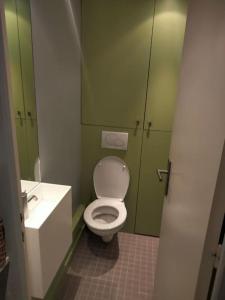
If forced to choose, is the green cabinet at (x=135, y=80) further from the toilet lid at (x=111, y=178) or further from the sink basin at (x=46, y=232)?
the sink basin at (x=46, y=232)

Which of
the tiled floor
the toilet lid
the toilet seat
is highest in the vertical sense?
the toilet lid

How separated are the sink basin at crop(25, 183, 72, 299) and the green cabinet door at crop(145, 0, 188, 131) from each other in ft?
3.75

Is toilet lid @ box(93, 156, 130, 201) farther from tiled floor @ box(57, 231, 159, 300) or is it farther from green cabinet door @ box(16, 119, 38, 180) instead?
green cabinet door @ box(16, 119, 38, 180)

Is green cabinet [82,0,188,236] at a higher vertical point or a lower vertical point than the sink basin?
higher

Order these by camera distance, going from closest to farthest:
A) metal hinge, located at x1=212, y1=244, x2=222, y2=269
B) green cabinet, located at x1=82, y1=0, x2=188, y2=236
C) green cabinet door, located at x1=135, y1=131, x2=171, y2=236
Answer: metal hinge, located at x1=212, y1=244, x2=222, y2=269 < green cabinet, located at x1=82, y1=0, x2=188, y2=236 < green cabinet door, located at x1=135, y1=131, x2=171, y2=236

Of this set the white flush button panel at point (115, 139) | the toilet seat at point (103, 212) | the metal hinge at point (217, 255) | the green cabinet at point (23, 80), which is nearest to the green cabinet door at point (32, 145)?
the green cabinet at point (23, 80)

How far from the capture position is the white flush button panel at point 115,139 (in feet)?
6.94

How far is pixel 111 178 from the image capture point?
2.21 meters

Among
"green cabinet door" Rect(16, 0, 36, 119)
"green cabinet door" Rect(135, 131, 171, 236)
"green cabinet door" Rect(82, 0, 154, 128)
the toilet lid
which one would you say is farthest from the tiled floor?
"green cabinet door" Rect(16, 0, 36, 119)

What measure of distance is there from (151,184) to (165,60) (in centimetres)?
121

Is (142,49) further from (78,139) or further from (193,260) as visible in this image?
(193,260)

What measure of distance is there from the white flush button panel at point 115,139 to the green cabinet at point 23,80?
0.85 meters

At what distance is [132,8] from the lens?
1.82 metres

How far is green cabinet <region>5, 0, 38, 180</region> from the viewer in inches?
44.9
